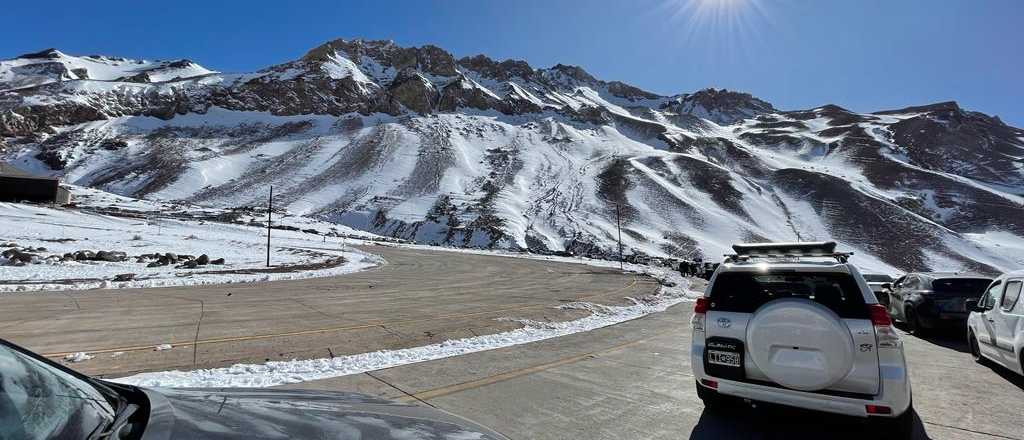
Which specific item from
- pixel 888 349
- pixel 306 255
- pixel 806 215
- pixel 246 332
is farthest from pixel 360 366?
pixel 806 215

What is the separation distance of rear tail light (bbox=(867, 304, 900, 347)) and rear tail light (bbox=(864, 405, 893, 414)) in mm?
518

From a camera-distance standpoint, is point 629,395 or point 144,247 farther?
point 144,247

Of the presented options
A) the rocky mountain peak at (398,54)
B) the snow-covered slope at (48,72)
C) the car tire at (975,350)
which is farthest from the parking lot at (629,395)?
the snow-covered slope at (48,72)

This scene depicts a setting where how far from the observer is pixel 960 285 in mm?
10578

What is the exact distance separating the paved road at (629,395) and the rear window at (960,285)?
1974mm

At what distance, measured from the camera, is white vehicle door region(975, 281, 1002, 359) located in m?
6.99

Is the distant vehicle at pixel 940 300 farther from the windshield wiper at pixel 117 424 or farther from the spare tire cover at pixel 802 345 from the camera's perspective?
the windshield wiper at pixel 117 424

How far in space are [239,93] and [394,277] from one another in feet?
476

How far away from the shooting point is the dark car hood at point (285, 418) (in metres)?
1.82

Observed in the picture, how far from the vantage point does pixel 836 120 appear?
17125 centimetres

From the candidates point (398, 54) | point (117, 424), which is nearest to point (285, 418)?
point (117, 424)

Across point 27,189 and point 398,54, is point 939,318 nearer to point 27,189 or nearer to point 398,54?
point 27,189

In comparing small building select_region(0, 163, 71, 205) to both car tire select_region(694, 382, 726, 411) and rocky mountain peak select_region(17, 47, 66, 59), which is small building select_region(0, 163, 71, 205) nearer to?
car tire select_region(694, 382, 726, 411)

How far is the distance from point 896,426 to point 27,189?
86041mm
